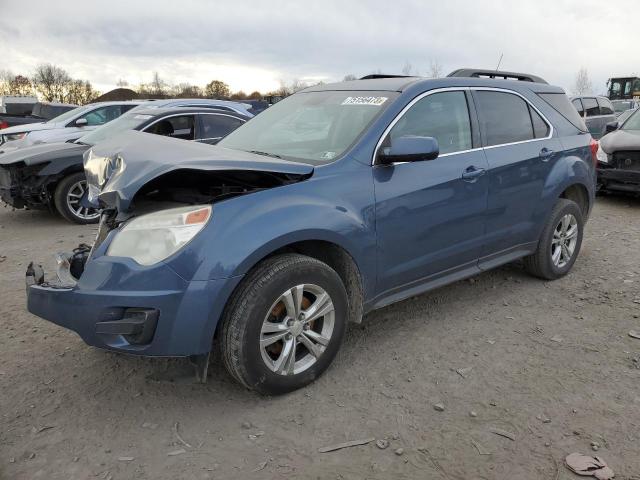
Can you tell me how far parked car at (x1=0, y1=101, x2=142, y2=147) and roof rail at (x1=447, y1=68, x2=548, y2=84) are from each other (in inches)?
304

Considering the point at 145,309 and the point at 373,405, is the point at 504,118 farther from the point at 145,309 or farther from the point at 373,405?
the point at 145,309

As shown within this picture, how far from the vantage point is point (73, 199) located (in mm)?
7277

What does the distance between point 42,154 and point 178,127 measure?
6.22 feet

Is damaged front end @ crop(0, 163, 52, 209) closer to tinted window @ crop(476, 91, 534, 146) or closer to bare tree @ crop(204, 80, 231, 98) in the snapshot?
tinted window @ crop(476, 91, 534, 146)

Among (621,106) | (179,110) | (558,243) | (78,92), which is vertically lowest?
(558,243)

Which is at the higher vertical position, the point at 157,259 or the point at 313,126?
the point at 313,126

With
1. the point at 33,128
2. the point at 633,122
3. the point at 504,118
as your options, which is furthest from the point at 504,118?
the point at 33,128

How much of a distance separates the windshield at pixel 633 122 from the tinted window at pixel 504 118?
5.57 m

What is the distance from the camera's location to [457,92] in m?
3.87

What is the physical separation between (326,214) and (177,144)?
1015 millimetres

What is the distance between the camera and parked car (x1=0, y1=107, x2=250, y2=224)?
268 inches

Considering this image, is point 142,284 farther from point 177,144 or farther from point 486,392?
point 486,392

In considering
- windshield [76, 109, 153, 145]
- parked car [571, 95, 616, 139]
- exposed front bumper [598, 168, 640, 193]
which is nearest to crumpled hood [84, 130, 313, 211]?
windshield [76, 109, 153, 145]

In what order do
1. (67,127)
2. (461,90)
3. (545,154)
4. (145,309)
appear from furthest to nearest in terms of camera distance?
(67,127) < (545,154) < (461,90) < (145,309)
